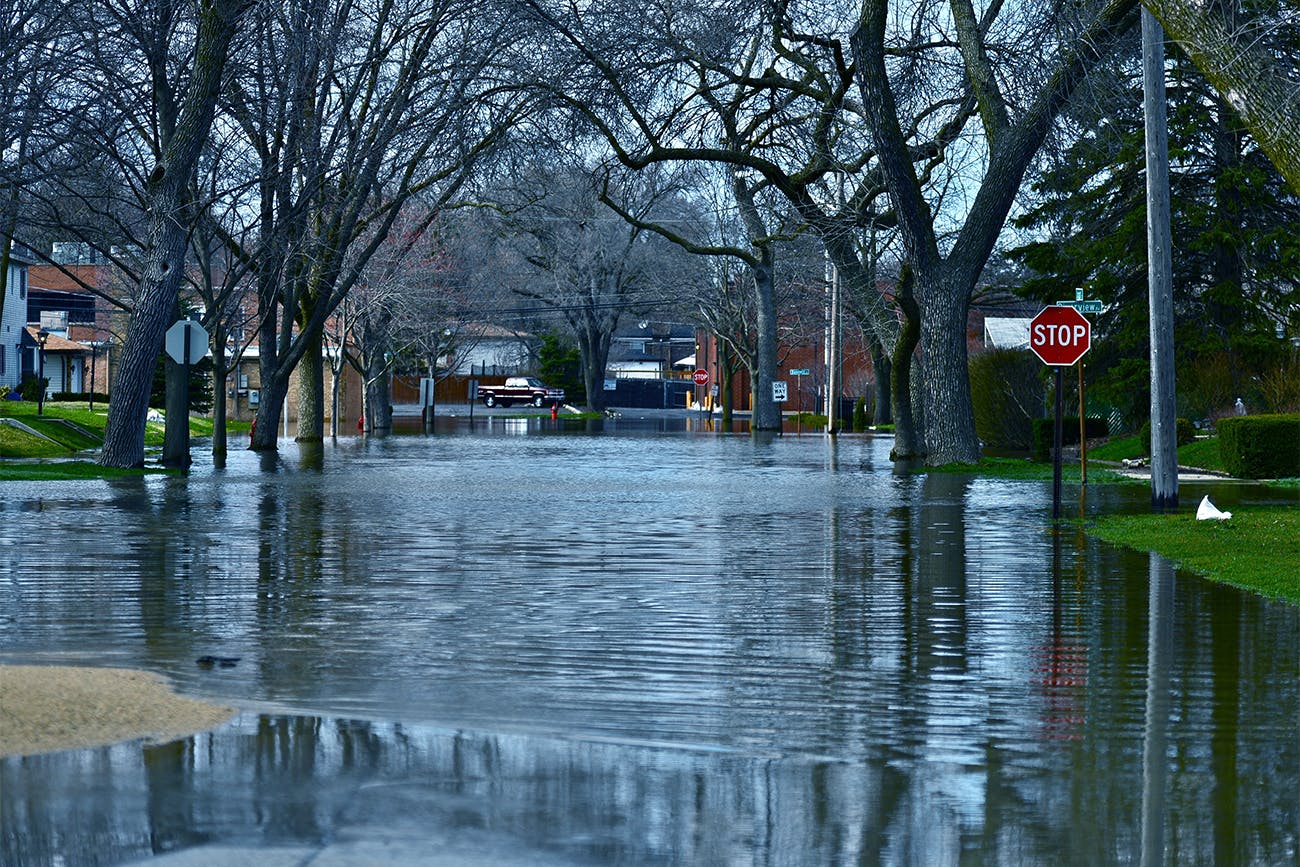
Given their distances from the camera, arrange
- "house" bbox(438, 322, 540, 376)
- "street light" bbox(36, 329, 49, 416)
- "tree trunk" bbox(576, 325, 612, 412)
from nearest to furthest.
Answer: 1. "street light" bbox(36, 329, 49, 416)
2. "tree trunk" bbox(576, 325, 612, 412)
3. "house" bbox(438, 322, 540, 376)

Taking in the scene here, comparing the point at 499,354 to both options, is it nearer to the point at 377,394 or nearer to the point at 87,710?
the point at 377,394

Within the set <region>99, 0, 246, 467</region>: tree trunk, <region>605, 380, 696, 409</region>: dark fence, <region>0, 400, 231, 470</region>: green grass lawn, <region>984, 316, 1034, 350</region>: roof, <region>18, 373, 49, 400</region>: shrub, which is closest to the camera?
<region>99, 0, 246, 467</region>: tree trunk

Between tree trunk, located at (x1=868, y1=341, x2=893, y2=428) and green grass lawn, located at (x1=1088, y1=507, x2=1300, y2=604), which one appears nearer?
green grass lawn, located at (x1=1088, y1=507, x2=1300, y2=604)

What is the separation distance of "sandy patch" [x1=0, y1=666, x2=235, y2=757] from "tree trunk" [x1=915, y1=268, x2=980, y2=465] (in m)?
27.4

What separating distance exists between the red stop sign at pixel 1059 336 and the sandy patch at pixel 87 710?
15229mm

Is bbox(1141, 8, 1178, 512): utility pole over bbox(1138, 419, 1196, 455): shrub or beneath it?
over

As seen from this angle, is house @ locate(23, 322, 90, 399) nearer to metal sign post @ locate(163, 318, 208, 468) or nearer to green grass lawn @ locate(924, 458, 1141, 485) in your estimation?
metal sign post @ locate(163, 318, 208, 468)

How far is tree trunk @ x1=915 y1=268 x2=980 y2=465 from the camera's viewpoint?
35.4 metres

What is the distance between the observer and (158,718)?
8.41 metres

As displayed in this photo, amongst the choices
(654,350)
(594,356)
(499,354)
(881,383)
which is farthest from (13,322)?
(654,350)

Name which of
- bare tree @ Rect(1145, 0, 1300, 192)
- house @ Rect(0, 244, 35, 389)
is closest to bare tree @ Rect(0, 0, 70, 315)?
bare tree @ Rect(1145, 0, 1300, 192)

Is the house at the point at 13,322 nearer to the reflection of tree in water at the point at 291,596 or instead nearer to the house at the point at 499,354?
the house at the point at 499,354

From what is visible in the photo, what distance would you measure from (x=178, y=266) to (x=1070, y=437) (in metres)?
24.5

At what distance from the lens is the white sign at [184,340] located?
33.4m
